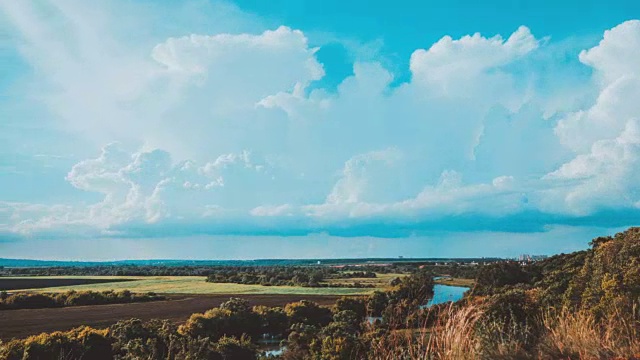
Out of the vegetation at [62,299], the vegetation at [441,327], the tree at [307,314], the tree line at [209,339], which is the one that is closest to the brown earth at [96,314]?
the vegetation at [62,299]

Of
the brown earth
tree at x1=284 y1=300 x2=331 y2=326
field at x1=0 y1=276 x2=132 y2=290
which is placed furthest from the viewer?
field at x1=0 y1=276 x2=132 y2=290

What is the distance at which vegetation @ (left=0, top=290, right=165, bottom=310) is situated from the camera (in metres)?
90.6

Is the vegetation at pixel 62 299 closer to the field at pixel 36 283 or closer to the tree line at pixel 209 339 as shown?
→ the field at pixel 36 283

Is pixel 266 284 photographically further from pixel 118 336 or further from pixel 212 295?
pixel 118 336

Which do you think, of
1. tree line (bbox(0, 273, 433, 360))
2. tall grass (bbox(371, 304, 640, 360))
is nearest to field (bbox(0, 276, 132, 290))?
tree line (bbox(0, 273, 433, 360))

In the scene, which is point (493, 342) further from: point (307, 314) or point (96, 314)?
point (96, 314)

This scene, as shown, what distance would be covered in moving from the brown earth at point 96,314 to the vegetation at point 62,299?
158 inches

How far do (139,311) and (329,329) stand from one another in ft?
174

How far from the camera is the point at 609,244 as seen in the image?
3709 centimetres

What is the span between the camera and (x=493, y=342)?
816cm

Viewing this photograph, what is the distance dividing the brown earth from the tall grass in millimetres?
60623

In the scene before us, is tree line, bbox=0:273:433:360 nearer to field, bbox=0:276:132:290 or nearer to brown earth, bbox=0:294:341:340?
brown earth, bbox=0:294:341:340

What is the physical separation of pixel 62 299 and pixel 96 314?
66.6 ft

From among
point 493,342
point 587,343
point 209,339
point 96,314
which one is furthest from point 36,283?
point 587,343
